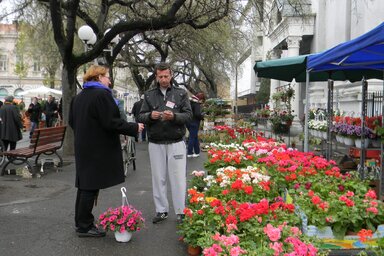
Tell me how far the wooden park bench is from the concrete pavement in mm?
408

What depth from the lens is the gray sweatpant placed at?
17.9ft

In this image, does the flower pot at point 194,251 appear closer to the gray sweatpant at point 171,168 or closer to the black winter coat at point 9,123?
the gray sweatpant at point 171,168

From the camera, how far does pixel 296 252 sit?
3.02 metres

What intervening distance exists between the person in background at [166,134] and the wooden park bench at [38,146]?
469 cm

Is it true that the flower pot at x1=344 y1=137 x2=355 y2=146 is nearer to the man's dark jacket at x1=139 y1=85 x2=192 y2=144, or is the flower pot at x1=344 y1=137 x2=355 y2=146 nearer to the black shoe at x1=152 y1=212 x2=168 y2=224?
the man's dark jacket at x1=139 y1=85 x2=192 y2=144

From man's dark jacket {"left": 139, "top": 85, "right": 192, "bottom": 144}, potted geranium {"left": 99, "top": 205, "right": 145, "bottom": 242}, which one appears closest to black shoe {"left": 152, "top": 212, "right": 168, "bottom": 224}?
potted geranium {"left": 99, "top": 205, "right": 145, "bottom": 242}

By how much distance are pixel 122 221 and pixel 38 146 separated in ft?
18.9

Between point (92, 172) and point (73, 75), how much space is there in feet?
28.1

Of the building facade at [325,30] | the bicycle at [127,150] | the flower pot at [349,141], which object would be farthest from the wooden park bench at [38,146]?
the building facade at [325,30]

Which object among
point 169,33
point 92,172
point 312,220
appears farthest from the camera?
point 169,33

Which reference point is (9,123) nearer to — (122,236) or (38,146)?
(38,146)

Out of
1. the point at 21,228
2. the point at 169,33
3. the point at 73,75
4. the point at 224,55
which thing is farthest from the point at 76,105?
the point at 224,55

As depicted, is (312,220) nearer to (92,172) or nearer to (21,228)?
(92,172)

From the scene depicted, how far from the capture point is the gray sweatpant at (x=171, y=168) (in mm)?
5461
